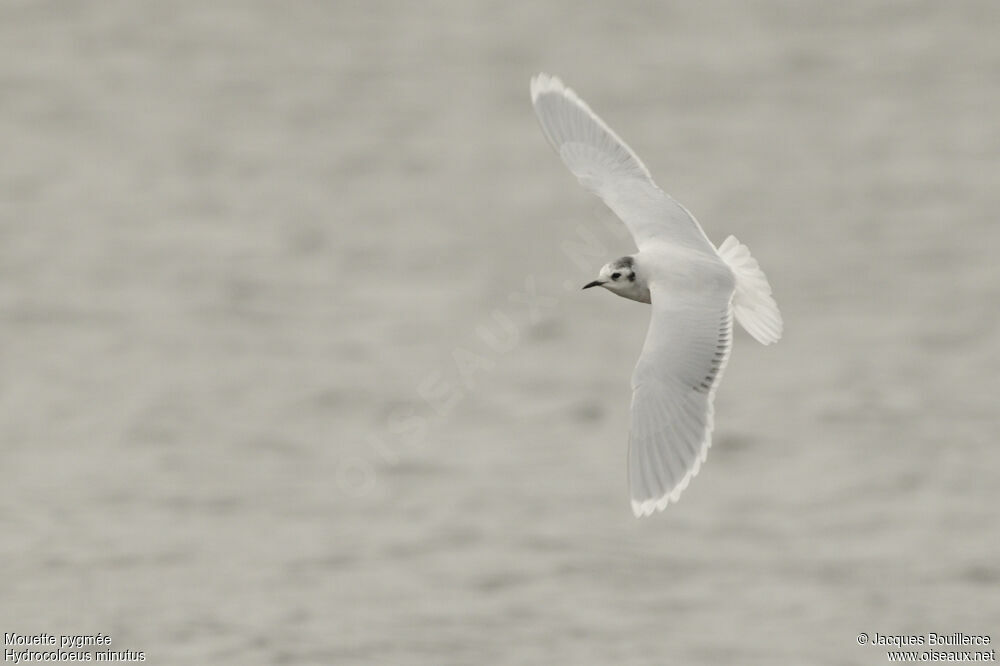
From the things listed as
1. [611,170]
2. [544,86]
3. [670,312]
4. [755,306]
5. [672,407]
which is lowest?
[672,407]

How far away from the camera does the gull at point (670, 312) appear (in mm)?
6777

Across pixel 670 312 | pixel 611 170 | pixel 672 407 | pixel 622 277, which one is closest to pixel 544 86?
pixel 611 170

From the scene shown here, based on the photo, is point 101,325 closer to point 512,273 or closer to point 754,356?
point 512,273

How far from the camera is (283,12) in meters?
20.0

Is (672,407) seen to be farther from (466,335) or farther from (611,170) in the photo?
(466,335)

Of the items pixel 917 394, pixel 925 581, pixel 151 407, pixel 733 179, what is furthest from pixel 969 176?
pixel 151 407

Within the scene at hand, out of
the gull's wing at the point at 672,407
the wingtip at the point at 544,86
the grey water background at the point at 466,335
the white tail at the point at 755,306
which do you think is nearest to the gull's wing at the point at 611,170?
the wingtip at the point at 544,86

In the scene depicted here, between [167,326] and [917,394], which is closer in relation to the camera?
[917,394]

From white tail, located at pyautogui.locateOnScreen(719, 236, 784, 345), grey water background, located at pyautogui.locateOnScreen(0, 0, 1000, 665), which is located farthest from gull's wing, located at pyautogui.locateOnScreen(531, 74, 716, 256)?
grey water background, located at pyautogui.locateOnScreen(0, 0, 1000, 665)

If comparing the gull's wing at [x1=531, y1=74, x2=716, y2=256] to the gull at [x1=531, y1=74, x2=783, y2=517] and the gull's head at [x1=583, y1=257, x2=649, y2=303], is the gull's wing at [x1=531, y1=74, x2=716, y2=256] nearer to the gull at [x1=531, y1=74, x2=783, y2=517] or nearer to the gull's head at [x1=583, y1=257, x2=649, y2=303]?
the gull at [x1=531, y1=74, x2=783, y2=517]

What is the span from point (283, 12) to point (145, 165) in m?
3.54

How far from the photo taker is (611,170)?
7938mm

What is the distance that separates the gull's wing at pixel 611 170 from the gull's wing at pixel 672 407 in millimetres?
612

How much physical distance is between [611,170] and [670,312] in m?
1.14
